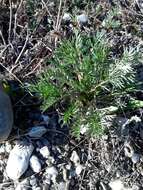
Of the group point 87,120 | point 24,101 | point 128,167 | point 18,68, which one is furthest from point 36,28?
point 128,167

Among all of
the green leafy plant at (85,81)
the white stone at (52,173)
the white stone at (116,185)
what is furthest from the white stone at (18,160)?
the white stone at (116,185)

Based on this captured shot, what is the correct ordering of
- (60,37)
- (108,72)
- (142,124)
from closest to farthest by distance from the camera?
(108,72) → (142,124) → (60,37)

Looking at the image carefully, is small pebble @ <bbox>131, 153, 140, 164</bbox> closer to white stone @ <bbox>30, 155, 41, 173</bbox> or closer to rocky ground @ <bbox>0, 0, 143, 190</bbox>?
rocky ground @ <bbox>0, 0, 143, 190</bbox>

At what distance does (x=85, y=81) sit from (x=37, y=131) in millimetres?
349

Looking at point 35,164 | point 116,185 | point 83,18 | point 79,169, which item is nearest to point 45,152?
point 35,164

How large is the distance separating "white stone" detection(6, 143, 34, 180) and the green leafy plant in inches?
9.2

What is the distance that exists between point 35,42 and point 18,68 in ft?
0.68

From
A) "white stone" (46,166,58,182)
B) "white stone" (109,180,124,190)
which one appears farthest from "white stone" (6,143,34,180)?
"white stone" (109,180,124,190)

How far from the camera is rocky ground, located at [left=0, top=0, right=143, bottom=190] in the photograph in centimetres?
242

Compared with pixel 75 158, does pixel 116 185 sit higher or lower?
lower

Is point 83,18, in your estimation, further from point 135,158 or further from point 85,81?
point 135,158

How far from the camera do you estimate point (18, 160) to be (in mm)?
2414

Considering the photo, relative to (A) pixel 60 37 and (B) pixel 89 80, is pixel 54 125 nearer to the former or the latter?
(B) pixel 89 80

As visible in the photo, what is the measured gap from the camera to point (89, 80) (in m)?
2.43
